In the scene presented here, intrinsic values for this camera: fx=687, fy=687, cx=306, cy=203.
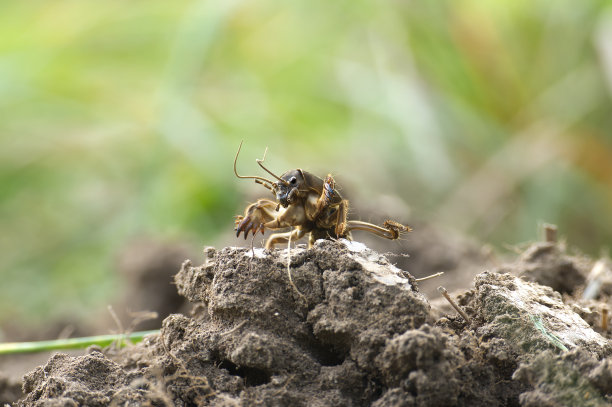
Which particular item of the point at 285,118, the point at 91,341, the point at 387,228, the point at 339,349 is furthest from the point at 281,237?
the point at 285,118

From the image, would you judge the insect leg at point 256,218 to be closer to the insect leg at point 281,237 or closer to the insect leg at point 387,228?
the insect leg at point 281,237

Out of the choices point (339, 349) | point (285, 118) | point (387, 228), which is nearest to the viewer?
point (339, 349)

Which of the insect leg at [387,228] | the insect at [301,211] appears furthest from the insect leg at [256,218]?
the insect leg at [387,228]

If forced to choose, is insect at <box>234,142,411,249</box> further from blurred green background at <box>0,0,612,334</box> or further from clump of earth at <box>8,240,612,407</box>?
blurred green background at <box>0,0,612,334</box>

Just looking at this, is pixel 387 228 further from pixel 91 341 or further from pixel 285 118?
pixel 285 118

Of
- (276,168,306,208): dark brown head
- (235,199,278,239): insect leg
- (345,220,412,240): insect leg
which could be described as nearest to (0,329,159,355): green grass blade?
(235,199,278,239): insect leg

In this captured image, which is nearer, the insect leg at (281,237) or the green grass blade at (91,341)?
the insect leg at (281,237)
